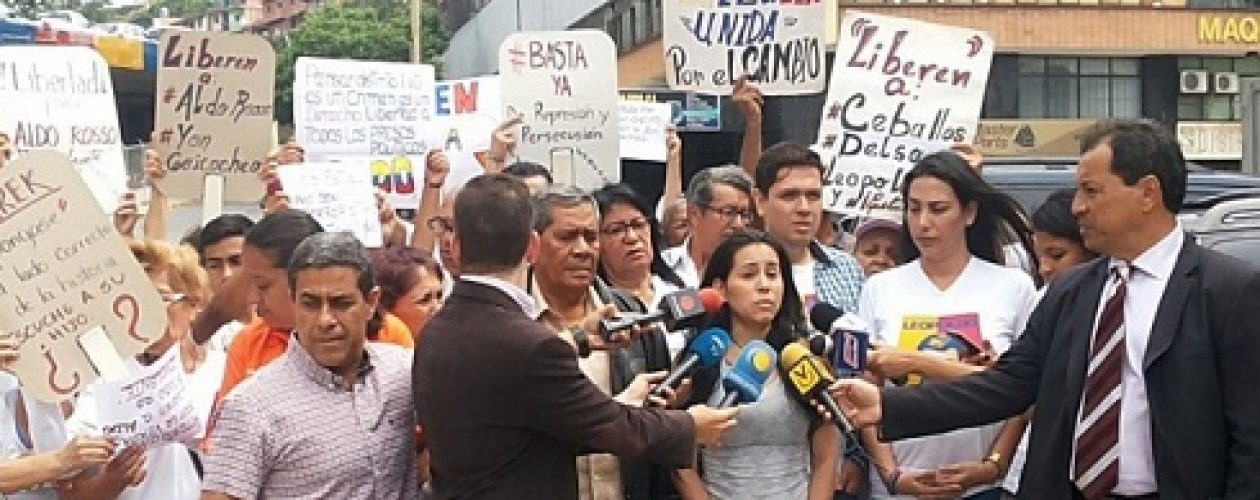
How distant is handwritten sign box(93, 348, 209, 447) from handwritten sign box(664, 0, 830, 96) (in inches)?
167

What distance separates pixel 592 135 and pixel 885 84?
1675 millimetres

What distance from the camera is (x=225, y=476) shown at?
4.26 m

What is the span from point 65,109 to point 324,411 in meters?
3.65

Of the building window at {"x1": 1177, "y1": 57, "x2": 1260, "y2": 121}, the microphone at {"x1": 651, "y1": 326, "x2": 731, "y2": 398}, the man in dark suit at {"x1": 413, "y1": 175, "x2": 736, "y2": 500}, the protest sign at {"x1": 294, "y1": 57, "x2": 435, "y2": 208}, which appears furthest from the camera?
the building window at {"x1": 1177, "y1": 57, "x2": 1260, "y2": 121}

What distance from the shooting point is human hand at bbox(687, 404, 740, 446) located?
179 inches

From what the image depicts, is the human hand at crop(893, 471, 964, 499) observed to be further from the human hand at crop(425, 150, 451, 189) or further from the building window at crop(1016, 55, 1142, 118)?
the building window at crop(1016, 55, 1142, 118)

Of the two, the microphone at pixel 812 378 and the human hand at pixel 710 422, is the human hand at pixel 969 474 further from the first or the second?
the human hand at pixel 710 422

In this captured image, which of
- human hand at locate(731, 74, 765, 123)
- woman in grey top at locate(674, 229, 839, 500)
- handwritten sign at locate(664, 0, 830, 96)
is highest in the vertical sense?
handwritten sign at locate(664, 0, 830, 96)

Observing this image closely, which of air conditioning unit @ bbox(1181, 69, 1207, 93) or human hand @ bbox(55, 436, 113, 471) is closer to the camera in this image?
human hand @ bbox(55, 436, 113, 471)

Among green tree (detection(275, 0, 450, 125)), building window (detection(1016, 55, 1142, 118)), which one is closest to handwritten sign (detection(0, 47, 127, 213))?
building window (detection(1016, 55, 1142, 118))

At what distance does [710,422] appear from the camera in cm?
457

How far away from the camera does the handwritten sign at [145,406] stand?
4.69 m

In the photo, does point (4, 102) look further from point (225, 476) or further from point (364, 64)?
point (225, 476)

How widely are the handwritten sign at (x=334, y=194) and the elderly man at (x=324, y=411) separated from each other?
10.1 feet
